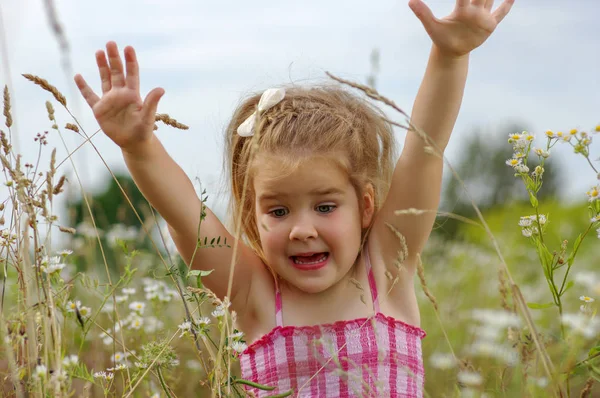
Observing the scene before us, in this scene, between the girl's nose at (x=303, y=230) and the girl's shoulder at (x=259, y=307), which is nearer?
the girl's nose at (x=303, y=230)

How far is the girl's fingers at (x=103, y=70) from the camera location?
228 cm

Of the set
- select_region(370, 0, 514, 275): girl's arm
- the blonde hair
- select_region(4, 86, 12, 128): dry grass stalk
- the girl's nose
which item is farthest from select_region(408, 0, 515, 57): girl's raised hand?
select_region(4, 86, 12, 128): dry grass stalk

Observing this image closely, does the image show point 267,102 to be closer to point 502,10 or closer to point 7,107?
point 502,10

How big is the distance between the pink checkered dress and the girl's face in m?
0.18

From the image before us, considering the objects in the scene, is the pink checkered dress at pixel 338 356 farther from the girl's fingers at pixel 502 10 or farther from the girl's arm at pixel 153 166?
the girl's fingers at pixel 502 10

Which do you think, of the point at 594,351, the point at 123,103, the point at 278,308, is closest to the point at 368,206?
the point at 278,308

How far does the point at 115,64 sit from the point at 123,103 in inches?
4.8

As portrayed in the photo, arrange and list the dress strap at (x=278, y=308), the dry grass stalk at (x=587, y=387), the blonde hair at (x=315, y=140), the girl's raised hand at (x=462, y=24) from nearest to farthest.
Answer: the dry grass stalk at (x=587, y=387), the girl's raised hand at (x=462, y=24), the blonde hair at (x=315, y=140), the dress strap at (x=278, y=308)

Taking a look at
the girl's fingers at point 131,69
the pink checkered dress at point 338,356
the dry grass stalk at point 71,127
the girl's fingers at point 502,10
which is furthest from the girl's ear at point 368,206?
the dry grass stalk at point 71,127

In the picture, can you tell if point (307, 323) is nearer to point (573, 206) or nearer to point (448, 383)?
point (448, 383)

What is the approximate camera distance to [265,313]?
2.60 m

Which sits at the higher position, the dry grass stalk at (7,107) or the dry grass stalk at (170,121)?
the dry grass stalk at (170,121)

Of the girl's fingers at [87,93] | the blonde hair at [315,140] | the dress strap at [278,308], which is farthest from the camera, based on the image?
the dress strap at [278,308]

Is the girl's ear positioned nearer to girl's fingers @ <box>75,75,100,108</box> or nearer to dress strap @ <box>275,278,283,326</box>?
dress strap @ <box>275,278,283,326</box>
